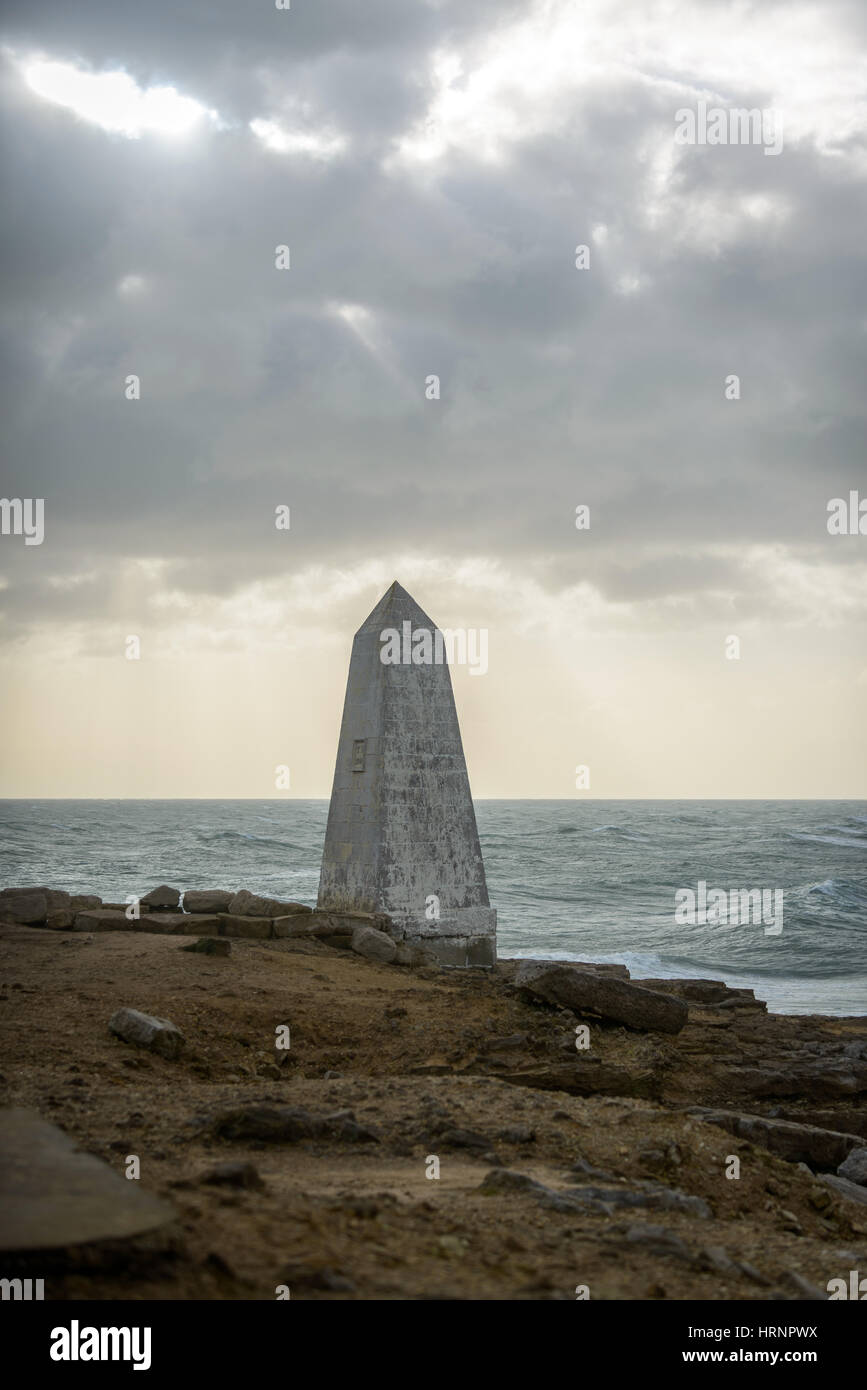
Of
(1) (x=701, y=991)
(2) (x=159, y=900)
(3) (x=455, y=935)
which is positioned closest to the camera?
(3) (x=455, y=935)

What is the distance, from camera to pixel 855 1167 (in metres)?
6.69

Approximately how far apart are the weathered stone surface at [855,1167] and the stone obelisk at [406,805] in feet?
19.2

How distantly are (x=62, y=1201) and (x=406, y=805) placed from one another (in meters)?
8.84

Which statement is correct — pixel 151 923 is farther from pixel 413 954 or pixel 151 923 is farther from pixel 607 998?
pixel 607 998

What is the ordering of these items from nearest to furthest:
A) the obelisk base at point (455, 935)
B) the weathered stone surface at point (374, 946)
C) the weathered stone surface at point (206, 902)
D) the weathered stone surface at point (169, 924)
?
the weathered stone surface at point (374, 946)
the weathered stone surface at point (169, 924)
the obelisk base at point (455, 935)
the weathered stone surface at point (206, 902)

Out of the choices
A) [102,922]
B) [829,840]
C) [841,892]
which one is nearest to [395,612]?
[102,922]

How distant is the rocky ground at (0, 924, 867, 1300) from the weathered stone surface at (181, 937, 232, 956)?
0.78ft

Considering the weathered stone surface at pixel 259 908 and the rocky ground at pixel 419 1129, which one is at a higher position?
the weathered stone surface at pixel 259 908

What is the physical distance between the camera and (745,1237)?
14.7 ft

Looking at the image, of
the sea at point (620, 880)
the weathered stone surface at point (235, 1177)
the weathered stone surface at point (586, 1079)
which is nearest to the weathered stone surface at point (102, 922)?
the weathered stone surface at point (586, 1079)

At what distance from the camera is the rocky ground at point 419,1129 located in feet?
11.5

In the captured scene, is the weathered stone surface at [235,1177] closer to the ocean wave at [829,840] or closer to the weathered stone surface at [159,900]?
the weathered stone surface at [159,900]

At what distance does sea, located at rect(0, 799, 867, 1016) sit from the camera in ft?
72.2

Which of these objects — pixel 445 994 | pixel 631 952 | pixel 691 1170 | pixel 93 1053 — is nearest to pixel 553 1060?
pixel 445 994
